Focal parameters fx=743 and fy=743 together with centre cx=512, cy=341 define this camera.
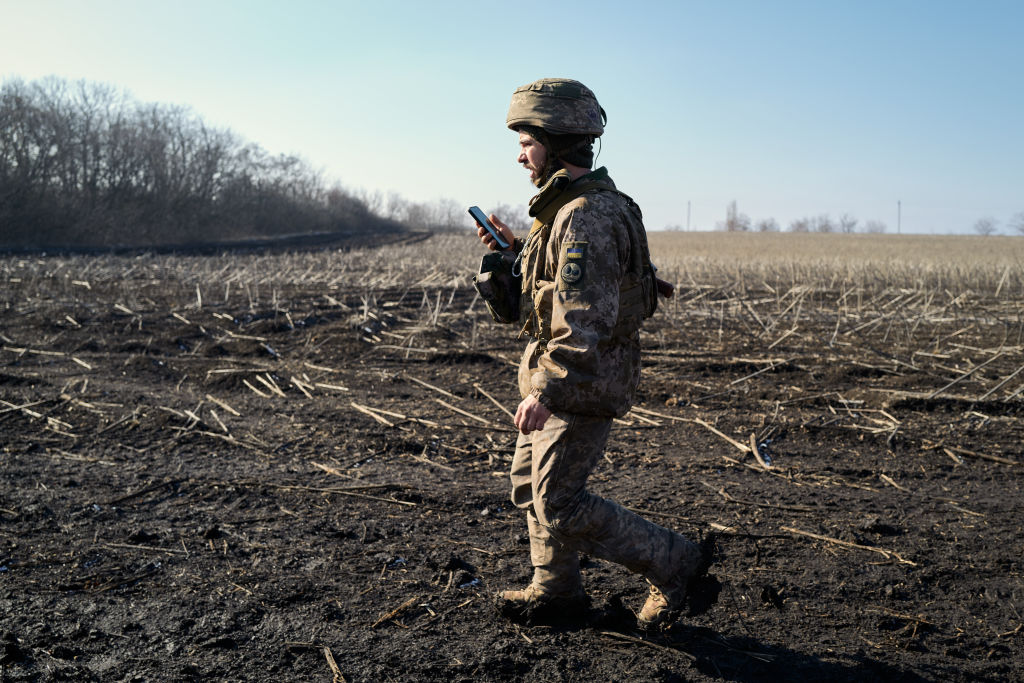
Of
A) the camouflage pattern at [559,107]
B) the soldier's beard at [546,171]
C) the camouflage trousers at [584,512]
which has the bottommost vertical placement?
the camouflage trousers at [584,512]

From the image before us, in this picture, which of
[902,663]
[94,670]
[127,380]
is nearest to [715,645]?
[902,663]

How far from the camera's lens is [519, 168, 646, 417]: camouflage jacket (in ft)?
8.04

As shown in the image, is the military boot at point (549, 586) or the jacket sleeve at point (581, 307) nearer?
the jacket sleeve at point (581, 307)

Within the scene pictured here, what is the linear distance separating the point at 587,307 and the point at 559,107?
2.41 feet

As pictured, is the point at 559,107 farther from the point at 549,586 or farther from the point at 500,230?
the point at 549,586

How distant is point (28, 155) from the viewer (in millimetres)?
32469

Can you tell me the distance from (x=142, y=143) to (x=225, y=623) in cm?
4473

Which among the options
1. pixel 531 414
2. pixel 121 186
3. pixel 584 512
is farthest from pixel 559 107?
pixel 121 186

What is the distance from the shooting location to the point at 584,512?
266 centimetres

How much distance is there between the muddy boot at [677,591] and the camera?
9.16ft

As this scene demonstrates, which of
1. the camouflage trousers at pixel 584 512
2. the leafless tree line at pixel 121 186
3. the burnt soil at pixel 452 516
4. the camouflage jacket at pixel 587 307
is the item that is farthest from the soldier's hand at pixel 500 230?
the leafless tree line at pixel 121 186

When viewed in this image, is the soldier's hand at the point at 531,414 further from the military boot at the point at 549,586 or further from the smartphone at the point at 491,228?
the smartphone at the point at 491,228

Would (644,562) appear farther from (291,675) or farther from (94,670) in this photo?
(94,670)

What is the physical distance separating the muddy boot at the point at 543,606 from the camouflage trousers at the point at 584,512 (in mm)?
174
